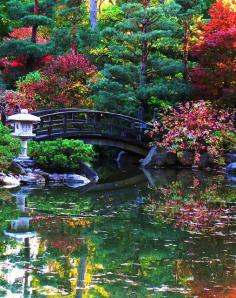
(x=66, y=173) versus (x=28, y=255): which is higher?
(x=66, y=173)

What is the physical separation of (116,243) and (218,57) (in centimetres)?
1396

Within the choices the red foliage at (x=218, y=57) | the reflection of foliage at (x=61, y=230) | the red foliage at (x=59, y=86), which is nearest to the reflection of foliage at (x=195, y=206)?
the reflection of foliage at (x=61, y=230)

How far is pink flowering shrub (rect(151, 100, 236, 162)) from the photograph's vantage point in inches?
798

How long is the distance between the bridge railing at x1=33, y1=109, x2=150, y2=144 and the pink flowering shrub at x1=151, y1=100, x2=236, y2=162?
74 centimetres

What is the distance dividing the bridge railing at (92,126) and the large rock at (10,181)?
327 centimetres

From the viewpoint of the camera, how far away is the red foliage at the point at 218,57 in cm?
2067

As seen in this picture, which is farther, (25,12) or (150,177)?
(25,12)

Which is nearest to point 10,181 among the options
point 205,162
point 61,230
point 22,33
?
point 61,230

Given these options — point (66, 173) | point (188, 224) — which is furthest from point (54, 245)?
point (66, 173)

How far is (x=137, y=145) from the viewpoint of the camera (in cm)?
2139

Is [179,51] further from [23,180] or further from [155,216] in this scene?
[155,216]

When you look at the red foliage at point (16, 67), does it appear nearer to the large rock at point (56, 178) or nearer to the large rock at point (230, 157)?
the large rock at point (230, 157)

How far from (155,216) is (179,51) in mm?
13941

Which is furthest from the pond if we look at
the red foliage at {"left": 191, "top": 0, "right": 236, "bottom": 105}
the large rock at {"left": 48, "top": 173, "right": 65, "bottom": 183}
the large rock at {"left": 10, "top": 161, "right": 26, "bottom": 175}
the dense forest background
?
the dense forest background
